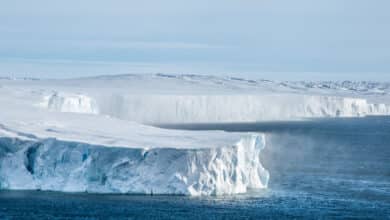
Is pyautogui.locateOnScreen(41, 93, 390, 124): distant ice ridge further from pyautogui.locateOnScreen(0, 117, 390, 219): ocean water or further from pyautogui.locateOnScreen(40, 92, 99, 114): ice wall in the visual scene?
pyautogui.locateOnScreen(0, 117, 390, 219): ocean water

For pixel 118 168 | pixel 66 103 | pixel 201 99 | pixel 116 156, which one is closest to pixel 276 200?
pixel 118 168

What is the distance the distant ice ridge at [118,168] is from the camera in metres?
37.1

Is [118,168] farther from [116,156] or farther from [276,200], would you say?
[276,200]

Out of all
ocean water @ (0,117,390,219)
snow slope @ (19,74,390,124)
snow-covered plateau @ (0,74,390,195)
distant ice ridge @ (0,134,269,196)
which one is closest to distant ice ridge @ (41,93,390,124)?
snow slope @ (19,74,390,124)

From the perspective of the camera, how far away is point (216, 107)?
294 ft

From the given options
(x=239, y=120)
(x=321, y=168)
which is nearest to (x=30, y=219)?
(x=321, y=168)

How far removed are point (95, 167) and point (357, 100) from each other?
74.0 m

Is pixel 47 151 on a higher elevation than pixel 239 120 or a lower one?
lower

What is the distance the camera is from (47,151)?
38344mm

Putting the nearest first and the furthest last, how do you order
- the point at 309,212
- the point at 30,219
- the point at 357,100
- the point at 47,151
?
the point at 30,219, the point at 309,212, the point at 47,151, the point at 357,100

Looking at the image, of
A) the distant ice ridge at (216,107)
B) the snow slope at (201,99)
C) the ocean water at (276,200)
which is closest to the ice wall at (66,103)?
the distant ice ridge at (216,107)

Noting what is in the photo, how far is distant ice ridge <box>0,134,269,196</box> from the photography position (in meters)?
37.1

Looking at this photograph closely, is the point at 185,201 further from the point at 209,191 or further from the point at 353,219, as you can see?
the point at 353,219

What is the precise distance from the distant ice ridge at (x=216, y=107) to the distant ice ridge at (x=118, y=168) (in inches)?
1059
